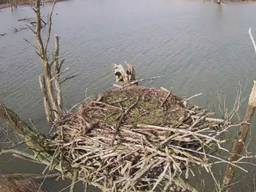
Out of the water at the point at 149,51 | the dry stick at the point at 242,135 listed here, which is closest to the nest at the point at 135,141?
the dry stick at the point at 242,135

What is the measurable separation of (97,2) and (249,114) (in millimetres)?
29238

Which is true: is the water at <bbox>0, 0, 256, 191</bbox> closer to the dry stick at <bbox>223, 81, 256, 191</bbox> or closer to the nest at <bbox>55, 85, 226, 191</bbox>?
the dry stick at <bbox>223, 81, 256, 191</bbox>

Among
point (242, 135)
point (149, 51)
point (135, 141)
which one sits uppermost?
point (135, 141)

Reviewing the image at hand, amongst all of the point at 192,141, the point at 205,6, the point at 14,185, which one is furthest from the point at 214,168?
the point at 205,6

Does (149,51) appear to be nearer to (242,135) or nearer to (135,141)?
(242,135)

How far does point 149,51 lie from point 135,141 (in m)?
14.1

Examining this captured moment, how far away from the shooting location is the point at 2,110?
14.3 feet

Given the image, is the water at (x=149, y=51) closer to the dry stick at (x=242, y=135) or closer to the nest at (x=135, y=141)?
the dry stick at (x=242, y=135)

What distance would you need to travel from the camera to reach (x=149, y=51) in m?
17.6

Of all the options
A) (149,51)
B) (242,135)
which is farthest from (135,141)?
(149,51)

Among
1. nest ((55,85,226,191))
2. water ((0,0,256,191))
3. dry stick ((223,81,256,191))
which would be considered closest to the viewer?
nest ((55,85,226,191))

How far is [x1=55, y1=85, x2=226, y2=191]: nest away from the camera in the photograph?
11.9 ft

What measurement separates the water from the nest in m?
4.49

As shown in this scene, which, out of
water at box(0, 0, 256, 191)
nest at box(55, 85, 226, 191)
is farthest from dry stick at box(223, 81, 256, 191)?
water at box(0, 0, 256, 191)
